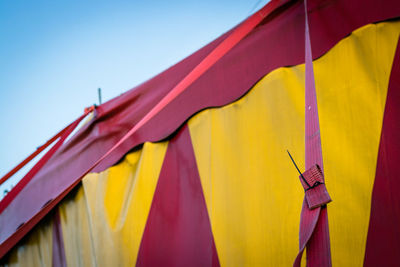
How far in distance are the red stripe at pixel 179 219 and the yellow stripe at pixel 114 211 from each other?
0.04 m

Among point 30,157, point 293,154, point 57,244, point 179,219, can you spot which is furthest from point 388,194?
point 30,157

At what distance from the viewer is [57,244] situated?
130 centimetres

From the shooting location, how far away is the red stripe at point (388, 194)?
62 cm

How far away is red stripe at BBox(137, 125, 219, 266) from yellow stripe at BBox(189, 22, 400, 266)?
0.04m

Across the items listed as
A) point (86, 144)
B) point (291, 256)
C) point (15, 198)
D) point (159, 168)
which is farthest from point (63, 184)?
point (291, 256)

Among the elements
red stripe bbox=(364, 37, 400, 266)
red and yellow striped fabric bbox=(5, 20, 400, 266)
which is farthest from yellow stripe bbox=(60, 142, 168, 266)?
red stripe bbox=(364, 37, 400, 266)

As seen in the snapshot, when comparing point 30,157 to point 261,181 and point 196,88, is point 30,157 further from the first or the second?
point 261,181

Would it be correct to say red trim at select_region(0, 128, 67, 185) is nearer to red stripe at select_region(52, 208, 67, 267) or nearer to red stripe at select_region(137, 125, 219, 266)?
red stripe at select_region(52, 208, 67, 267)

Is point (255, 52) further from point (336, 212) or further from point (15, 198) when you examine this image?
point (15, 198)

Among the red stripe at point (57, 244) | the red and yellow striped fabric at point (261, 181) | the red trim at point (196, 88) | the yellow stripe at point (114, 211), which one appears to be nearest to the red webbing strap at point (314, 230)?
the red and yellow striped fabric at point (261, 181)

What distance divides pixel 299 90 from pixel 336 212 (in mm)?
295

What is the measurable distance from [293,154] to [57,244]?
39.9 inches

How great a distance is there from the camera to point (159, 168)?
106cm

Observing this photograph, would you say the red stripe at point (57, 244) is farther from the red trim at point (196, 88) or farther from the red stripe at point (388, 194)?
the red stripe at point (388, 194)
